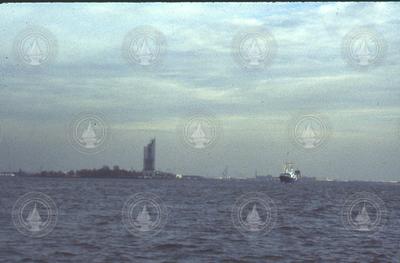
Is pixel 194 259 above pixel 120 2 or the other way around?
the other way around

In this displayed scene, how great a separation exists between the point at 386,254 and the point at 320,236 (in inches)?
224

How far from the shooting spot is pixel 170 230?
28156mm

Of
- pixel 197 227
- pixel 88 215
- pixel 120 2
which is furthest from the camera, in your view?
pixel 88 215

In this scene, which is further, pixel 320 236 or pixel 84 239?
pixel 320 236

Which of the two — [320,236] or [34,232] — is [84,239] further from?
[320,236]

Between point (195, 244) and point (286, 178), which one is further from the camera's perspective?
point (286, 178)

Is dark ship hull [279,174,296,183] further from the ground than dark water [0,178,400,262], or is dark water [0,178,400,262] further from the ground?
dark ship hull [279,174,296,183]

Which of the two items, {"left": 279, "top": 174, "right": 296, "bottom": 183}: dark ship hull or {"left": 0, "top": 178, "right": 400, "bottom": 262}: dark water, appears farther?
{"left": 279, "top": 174, "right": 296, "bottom": 183}: dark ship hull

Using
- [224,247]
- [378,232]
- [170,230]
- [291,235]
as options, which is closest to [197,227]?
[170,230]

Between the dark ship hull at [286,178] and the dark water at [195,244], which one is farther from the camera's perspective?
the dark ship hull at [286,178]

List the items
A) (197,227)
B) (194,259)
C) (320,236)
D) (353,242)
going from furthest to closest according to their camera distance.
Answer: (197,227) < (320,236) < (353,242) < (194,259)

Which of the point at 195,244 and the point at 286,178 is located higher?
the point at 286,178

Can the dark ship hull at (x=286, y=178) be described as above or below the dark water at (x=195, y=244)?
above

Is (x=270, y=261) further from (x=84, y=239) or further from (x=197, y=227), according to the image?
(x=197, y=227)
